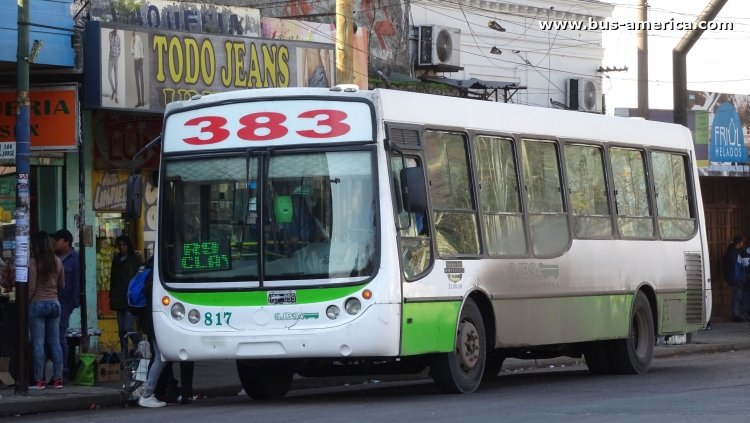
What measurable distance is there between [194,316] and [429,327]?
6.98 feet

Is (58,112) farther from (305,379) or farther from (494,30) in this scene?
(494,30)

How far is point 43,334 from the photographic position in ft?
53.9

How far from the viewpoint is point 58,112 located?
18.3 meters

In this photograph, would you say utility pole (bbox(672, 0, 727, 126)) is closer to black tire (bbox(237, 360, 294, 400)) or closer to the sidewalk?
the sidewalk

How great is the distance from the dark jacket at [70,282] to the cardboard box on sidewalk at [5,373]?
3.65ft

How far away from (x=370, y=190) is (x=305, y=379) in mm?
5005

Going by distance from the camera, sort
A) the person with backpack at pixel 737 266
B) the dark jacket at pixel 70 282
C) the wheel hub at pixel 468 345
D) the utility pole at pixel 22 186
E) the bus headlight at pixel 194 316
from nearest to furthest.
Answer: the bus headlight at pixel 194 316 < the wheel hub at pixel 468 345 < the utility pole at pixel 22 186 < the dark jacket at pixel 70 282 < the person with backpack at pixel 737 266

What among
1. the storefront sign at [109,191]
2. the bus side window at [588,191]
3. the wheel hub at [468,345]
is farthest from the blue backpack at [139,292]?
the storefront sign at [109,191]

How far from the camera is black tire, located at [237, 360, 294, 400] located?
49.5 feet

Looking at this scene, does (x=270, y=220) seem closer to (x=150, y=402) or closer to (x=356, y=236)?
(x=356, y=236)

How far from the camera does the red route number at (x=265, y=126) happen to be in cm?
1377

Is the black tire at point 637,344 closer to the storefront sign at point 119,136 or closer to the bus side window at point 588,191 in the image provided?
the bus side window at point 588,191

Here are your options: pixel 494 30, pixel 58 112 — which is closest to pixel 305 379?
pixel 58 112

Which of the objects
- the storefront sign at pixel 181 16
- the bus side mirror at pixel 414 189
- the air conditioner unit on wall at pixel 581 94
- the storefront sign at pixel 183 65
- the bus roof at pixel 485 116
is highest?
the air conditioner unit on wall at pixel 581 94
